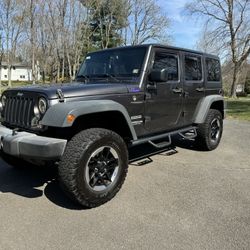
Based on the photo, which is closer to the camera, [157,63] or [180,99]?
[157,63]

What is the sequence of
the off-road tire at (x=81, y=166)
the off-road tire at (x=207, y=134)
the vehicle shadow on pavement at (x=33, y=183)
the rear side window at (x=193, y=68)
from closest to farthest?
the off-road tire at (x=81, y=166) < the vehicle shadow on pavement at (x=33, y=183) < the rear side window at (x=193, y=68) < the off-road tire at (x=207, y=134)

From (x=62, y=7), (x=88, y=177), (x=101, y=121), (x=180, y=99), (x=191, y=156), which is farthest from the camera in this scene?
(x=62, y=7)

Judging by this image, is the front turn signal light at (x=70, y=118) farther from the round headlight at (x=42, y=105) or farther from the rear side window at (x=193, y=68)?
the rear side window at (x=193, y=68)

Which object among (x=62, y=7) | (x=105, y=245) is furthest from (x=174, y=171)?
(x=62, y=7)

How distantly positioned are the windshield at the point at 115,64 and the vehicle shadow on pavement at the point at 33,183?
1.72m

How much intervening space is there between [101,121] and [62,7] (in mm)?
25585

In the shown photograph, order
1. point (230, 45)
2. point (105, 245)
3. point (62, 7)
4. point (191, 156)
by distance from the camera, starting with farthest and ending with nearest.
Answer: point (230, 45) < point (62, 7) < point (191, 156) < point (105, 245)

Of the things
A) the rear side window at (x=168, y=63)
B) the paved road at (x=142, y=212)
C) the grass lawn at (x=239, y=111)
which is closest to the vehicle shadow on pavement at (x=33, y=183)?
the paved road at (x=142, y=212)

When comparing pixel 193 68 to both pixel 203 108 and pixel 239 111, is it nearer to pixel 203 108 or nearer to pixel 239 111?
pixel 203 108

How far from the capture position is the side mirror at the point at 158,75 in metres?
4.59

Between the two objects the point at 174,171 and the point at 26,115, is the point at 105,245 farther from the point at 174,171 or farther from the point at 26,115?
the point at 174,171

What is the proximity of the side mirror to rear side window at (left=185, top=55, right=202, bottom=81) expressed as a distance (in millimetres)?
1201

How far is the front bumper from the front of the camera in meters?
3.53

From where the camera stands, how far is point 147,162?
5.81 m
